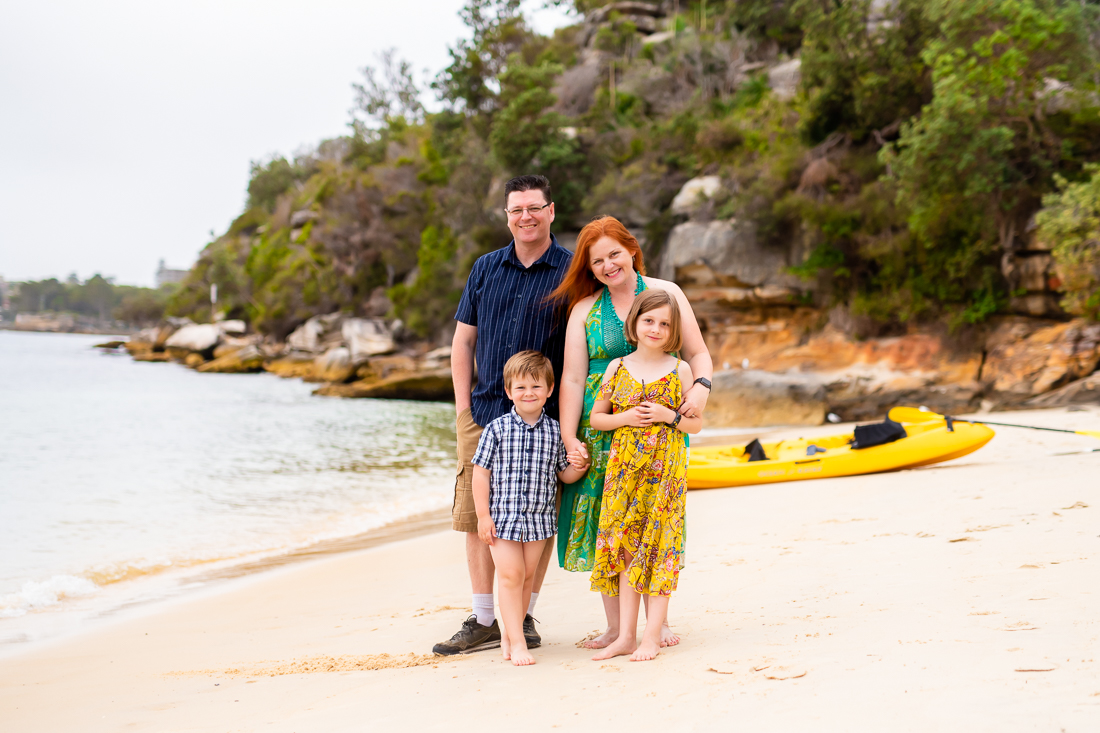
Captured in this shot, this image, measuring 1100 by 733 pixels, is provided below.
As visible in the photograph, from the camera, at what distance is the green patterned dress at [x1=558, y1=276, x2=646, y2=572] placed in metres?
2.99

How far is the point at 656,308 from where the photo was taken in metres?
2.85

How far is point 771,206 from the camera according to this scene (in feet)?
64.1

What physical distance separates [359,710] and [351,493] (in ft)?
25.1

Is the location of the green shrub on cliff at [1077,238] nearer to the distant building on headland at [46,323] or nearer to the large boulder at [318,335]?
the large boulder at [318,335]

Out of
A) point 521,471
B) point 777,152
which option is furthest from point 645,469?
point 777,152

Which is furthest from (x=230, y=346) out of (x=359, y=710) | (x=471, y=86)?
(x=359, y=710)

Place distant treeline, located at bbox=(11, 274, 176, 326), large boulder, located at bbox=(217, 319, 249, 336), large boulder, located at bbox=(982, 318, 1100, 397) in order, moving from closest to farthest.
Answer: large boulder, located at bbox=(982, 318, 1100, 397) → large boulder, located at bbox=(217, 319, 249, 336) → distant treeline, located at bbox=(11, 274, 176, 326)

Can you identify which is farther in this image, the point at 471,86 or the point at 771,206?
the point at 471,86

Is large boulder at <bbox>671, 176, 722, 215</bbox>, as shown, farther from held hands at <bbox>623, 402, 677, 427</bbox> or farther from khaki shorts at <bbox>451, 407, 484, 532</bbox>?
held hands at <bbox>623, 402, 677, 427</bbox>

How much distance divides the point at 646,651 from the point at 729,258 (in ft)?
60.1

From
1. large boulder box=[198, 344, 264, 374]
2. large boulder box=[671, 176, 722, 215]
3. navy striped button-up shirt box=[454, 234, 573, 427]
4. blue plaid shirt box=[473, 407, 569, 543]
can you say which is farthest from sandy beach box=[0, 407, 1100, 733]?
large boulder box=[198, 344, 264, 374]

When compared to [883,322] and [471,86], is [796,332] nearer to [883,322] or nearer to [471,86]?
[883,322]

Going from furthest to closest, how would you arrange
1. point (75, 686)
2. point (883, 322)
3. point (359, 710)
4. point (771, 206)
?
1. point (771, 206)
2. point (883, 322)
3. point (75, 686)
4. point (359, 710)

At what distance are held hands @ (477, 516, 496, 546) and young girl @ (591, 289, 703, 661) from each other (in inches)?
17.4
